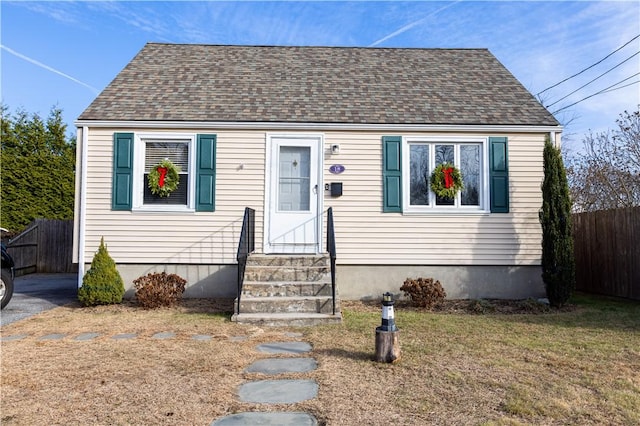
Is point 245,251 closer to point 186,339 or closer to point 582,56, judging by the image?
point 186,339

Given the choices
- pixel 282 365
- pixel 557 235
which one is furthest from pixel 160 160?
pixel 557 235

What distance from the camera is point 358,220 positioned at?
25.5ft

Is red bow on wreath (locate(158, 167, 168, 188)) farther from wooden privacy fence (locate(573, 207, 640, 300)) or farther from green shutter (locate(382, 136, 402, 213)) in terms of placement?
wooden privacy fence (locate(573, 207, 640, 300))

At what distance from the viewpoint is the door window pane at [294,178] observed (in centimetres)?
786

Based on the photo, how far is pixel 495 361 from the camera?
4.04 metres

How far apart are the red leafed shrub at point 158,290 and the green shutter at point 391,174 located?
3867 mm

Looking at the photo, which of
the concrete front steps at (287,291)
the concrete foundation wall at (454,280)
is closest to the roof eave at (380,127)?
the concrete front steps at (287,291)

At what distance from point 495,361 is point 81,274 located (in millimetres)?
6884

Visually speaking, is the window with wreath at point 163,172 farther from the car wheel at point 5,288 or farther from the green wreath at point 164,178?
the car wheel at point 5,288

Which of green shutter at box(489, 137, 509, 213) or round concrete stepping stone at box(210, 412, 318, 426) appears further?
green shutter at box(489, 137, 509, 213)

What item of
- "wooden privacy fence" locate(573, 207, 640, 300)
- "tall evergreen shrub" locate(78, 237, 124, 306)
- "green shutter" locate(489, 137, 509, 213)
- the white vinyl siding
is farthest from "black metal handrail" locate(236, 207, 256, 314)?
"wooden privacy fence" locate(573, 207, 640, 300)

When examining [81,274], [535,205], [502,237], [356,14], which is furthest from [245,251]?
[356,14]

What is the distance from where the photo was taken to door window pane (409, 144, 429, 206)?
787 cm

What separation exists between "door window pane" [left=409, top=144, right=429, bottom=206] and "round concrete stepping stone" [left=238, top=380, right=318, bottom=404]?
503 centimetres
